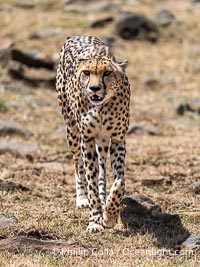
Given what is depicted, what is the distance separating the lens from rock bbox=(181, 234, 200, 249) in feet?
22.5

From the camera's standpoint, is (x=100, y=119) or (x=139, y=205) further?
(x=139, y=205)

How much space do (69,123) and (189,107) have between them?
6.81 m

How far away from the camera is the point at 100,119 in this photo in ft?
24.8

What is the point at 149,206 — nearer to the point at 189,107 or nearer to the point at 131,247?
the point at 131,247

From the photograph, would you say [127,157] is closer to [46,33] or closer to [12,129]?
[12,129]

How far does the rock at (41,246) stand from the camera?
261 inches

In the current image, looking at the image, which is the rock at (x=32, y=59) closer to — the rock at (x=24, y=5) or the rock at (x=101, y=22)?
the rock at (x=101, y=22)

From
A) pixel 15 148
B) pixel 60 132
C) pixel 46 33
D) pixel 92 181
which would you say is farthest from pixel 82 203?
pixel 46 33

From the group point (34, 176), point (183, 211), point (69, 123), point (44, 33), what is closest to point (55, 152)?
point (34, 176)

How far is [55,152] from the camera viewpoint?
11.9 meters

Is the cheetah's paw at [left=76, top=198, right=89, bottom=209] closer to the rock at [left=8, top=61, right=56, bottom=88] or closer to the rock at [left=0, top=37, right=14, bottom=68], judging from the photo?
the rock at [left=8, top=61, right=56, bottom=88]

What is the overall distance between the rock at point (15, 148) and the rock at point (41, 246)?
15.7ft

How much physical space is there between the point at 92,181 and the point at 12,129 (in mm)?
5106

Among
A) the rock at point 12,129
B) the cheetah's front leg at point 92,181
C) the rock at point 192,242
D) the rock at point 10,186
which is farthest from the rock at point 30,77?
the rock at point 192,242
